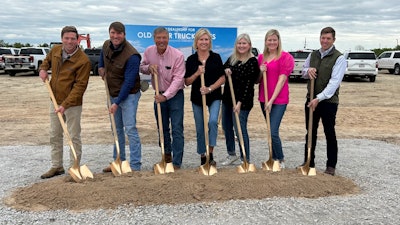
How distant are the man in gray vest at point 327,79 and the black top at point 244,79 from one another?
26.6 inches

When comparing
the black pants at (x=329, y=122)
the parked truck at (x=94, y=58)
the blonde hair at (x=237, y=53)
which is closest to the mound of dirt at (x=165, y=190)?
the black pants at (x=329, y=122)

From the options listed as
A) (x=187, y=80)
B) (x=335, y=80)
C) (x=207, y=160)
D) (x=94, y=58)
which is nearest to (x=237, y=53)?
(x=187, y=80)

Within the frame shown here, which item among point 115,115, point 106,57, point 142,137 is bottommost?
point 142,137

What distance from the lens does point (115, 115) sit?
527 cm

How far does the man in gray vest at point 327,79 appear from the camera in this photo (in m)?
4.88

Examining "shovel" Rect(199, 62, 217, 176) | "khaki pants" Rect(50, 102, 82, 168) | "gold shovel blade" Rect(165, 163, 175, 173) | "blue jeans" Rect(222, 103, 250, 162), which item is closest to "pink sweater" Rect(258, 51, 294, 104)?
"blue jeans" Rect(222, 103, 250, 162)

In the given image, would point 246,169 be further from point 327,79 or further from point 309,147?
point 327,79

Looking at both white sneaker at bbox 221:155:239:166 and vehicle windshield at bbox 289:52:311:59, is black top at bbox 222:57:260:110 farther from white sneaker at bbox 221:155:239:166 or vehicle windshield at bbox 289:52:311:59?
vehicle windshield at bbox 289:52:311:59

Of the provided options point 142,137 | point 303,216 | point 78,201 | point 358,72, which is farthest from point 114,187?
point 358,72

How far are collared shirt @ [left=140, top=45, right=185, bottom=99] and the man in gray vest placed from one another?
1.64m

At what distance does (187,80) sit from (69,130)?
5.53 feet

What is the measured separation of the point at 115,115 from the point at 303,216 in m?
2.70

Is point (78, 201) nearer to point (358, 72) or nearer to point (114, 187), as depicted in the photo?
point (114, 187)

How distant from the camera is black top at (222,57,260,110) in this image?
528 centimetres
